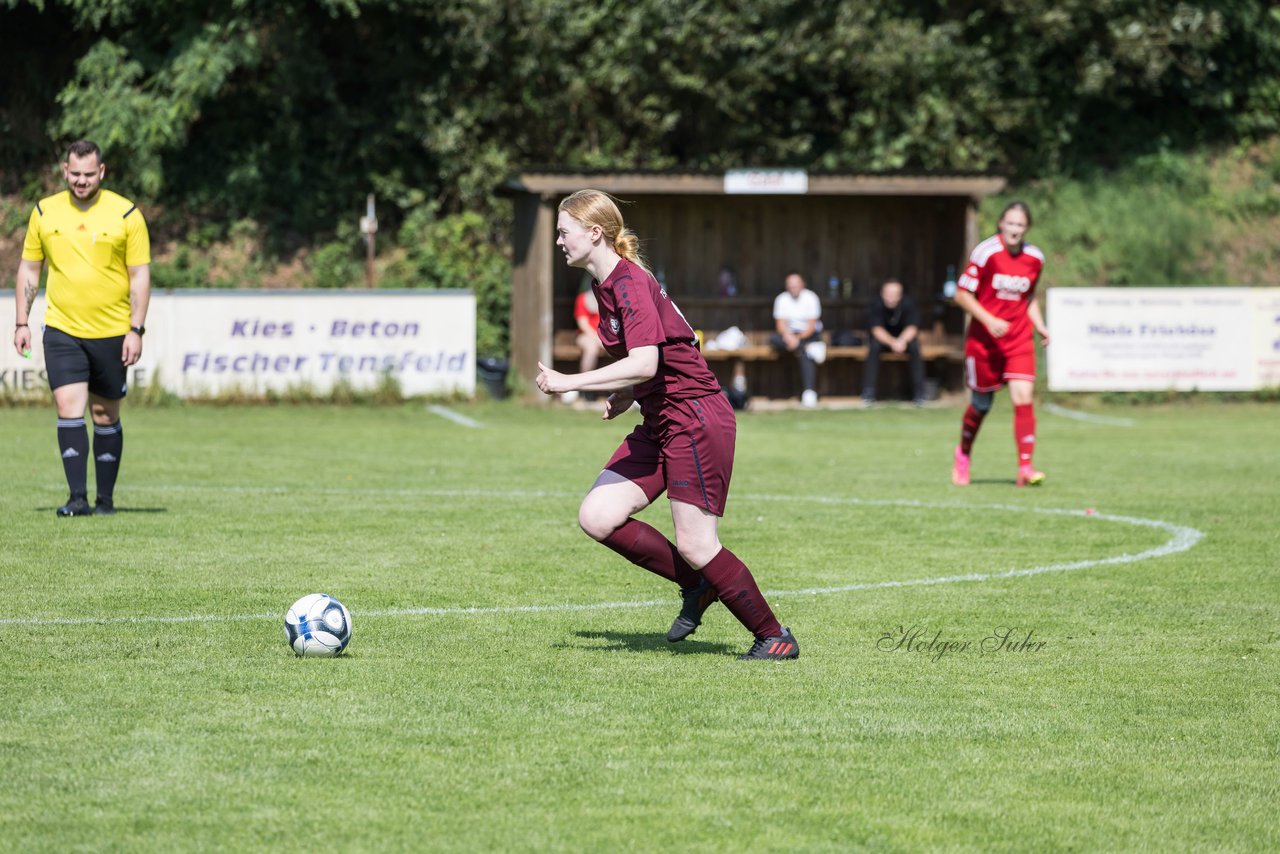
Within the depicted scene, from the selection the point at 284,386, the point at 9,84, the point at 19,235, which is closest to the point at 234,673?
the point at 284,386

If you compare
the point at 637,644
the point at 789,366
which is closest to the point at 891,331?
the point at 789,366

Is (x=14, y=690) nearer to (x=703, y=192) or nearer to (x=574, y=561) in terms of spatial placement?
(x=574, y=561)

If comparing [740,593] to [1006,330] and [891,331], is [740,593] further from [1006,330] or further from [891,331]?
[891,331]

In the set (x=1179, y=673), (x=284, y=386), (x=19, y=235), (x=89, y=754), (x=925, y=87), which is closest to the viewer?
(x=89, y=754)

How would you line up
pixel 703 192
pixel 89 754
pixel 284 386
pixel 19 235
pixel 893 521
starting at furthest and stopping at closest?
pixel 19 235
pixel 703 192
pixel 284 386
pixel 893 521
pixel 89 754

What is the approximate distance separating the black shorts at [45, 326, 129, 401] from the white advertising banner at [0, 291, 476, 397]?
11.5m

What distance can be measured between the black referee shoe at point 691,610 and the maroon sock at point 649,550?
0.14ft

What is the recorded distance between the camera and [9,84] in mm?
31062

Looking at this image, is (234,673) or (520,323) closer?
(234,673)

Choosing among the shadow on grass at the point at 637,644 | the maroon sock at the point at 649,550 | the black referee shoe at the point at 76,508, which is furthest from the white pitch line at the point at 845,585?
the black referee shoe at the point at 76,508

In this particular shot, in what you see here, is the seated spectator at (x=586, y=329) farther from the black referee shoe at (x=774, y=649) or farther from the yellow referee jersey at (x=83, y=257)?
the black referee shoe at (x=774, y=649)

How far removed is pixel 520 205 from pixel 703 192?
8.61 feet

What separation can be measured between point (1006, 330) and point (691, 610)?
6926 millimetres

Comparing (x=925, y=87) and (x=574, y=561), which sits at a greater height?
(x=925, y=87)
